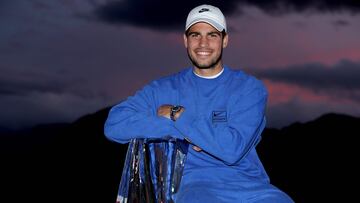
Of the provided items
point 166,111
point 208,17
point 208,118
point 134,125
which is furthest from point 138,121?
point 208,17

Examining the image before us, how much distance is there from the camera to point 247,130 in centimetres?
321

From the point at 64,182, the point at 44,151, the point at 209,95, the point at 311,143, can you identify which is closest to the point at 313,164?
the point at 311,143

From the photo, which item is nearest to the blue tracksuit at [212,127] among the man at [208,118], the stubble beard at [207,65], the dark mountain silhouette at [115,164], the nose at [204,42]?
the man at [208,118]

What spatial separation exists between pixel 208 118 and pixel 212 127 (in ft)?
0.95

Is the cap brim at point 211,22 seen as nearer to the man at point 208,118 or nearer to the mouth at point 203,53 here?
the man at point 208,118

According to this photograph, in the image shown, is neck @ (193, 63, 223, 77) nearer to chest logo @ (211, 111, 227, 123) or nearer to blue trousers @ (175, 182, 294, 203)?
chest logo @ (211, 111, 227, 123)

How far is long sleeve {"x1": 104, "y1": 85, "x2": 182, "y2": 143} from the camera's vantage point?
330cm

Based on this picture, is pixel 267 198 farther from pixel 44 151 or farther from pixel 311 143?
pixel 44 151

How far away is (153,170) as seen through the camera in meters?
3.36

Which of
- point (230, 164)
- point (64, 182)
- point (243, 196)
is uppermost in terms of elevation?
point (230, 164)

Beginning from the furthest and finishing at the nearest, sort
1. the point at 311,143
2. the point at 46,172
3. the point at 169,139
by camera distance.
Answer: the point at 46,172
the point at 311,143
the point at 169,139

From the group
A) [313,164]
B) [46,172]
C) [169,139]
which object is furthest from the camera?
[46,172]

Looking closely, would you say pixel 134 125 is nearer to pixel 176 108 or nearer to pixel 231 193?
pixel 176 108

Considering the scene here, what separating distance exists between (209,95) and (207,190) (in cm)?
73
